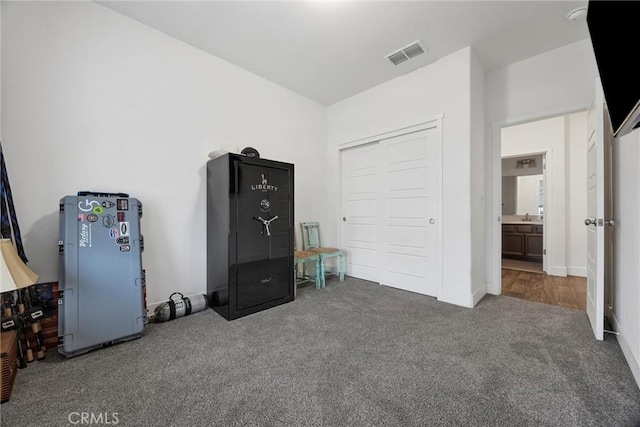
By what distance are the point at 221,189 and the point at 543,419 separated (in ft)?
9.31

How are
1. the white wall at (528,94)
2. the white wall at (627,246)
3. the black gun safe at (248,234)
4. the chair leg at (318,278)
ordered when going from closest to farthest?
the white wall at (627,246)
the black gun safe at (248,234)
the white wall at (528,94)
the chair leg at (318,278)

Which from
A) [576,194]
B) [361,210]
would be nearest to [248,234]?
[361,210]

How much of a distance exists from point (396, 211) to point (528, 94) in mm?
2087

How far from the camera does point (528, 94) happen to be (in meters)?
3.02

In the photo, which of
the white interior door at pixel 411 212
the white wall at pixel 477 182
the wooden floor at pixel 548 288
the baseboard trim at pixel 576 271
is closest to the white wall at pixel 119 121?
the white interior door at pixel 411 212

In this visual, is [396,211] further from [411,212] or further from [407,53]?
[407,53]

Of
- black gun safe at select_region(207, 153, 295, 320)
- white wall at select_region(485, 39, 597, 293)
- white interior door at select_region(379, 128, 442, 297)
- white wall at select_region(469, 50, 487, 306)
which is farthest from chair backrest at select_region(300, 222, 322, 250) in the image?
white wall at select_region(485, 39, 597, 293)

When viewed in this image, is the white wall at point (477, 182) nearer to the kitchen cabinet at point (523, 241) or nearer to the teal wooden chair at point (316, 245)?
the teal wooden chair at point (316, 245)

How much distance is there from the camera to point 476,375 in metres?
1.58

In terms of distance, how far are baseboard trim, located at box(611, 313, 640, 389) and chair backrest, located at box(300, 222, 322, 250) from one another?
3.22m

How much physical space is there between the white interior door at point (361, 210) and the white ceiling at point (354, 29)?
1269 millimetres

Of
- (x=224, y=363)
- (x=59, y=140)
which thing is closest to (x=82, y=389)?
(x=224, y=363)

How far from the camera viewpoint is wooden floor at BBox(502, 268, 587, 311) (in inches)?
115

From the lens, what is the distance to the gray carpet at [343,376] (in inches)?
50.3
